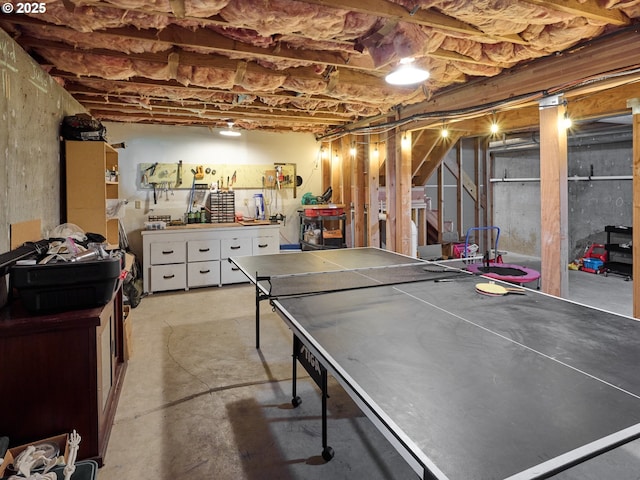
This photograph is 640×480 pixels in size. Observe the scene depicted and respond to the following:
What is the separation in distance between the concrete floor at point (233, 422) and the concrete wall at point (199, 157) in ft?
8.15

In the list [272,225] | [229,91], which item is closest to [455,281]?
[229,91]

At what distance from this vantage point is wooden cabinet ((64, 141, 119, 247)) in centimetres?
332

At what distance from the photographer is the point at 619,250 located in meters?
6.15

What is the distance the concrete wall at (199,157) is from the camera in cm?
568

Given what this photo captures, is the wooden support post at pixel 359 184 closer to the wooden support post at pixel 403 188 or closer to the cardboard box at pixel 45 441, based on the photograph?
the wooden support post at pixel 403 188

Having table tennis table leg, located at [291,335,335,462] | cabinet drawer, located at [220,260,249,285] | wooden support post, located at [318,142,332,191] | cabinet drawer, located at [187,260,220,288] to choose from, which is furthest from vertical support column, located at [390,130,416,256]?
table tennis table leg, located at [291,335,335,462]

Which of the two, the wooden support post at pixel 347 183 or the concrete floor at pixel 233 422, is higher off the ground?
the wooden support post at pixel 347 183

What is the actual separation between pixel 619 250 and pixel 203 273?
6.40 meters

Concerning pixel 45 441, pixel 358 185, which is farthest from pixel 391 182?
pixel 45 441

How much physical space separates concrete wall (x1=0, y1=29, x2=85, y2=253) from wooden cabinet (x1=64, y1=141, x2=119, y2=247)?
0.12m

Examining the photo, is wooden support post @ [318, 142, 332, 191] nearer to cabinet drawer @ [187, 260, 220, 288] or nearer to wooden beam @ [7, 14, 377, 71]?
cabinet drawer @ [187, 260, 220, 288]

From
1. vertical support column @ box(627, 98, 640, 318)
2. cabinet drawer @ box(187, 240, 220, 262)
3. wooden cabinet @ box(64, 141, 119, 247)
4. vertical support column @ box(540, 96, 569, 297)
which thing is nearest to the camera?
vertical support column @ box(627, 98, 640, 318)

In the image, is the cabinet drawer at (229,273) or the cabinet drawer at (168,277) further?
the cabinet drawer at (229,273)

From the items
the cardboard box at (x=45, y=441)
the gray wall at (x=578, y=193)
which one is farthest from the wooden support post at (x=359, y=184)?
the cardboard box at (x=45, y=441)
